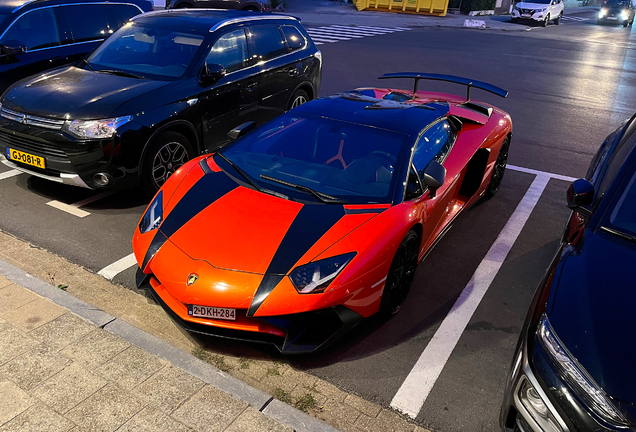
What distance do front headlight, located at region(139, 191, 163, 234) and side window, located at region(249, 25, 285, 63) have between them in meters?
3.38

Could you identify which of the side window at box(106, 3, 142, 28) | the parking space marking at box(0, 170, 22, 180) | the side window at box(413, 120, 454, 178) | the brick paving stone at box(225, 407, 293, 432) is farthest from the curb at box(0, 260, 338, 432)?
the side window at box(106, 3, 142, 28)

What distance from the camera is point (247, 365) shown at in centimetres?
380

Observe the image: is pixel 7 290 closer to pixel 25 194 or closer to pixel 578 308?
pixel 25 194

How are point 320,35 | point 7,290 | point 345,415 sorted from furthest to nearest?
1. point 320,35
2. point 7,290
3. point 345,415

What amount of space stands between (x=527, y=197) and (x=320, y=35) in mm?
15064

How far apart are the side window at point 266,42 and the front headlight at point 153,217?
3375 mm

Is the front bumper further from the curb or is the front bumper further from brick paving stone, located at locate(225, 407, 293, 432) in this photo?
brick paving stone, located at locate(225, 407, 293, 432)

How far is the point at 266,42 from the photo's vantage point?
295 inches

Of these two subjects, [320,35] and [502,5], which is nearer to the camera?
[320,35]

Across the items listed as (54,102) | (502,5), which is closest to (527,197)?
(54,102)

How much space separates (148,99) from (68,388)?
3.37 meters

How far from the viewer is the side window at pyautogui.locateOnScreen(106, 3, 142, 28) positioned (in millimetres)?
8547

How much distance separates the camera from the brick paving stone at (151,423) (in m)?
3.13

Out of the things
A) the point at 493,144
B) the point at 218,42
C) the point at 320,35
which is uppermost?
the point at 218,42
